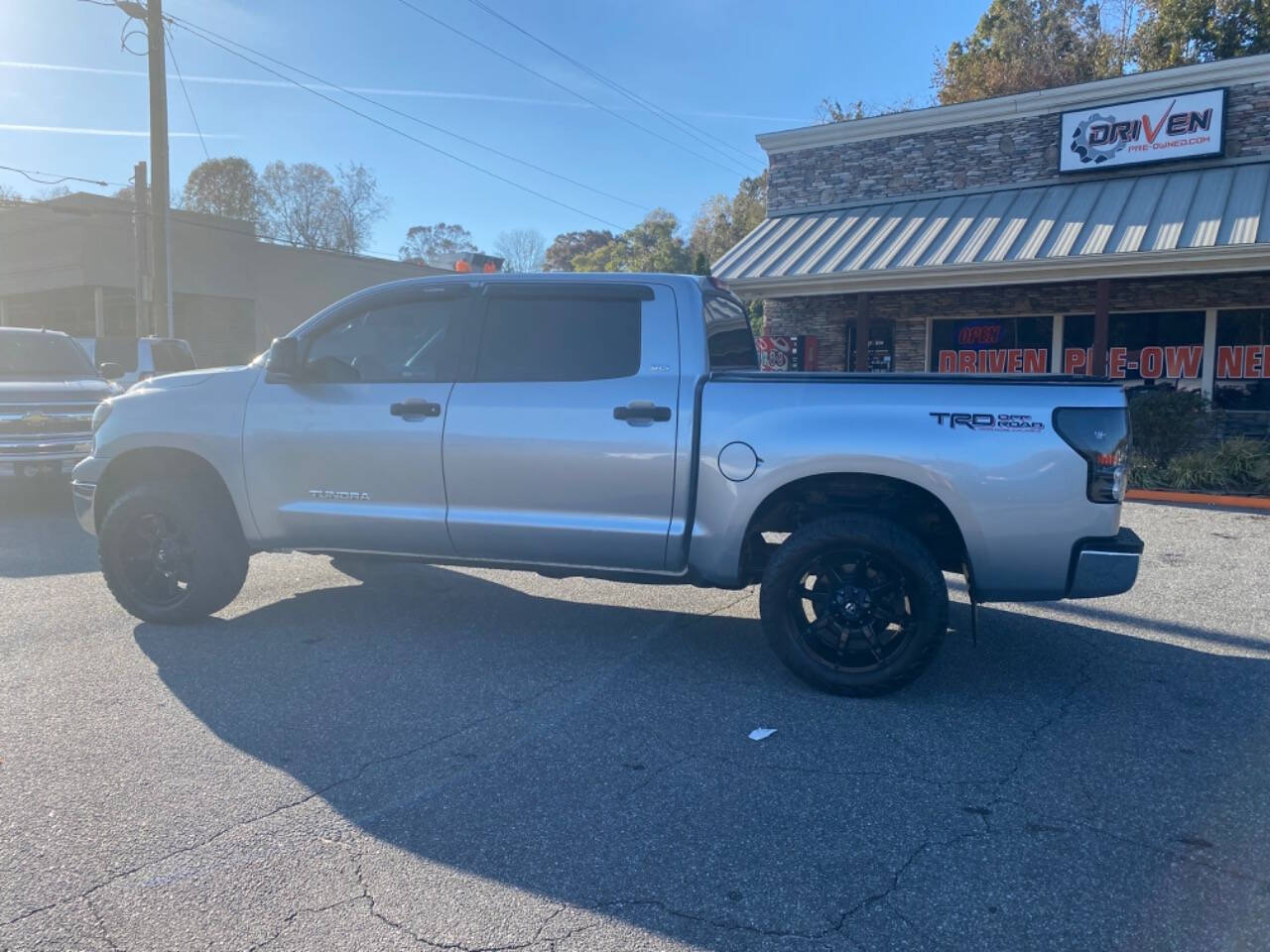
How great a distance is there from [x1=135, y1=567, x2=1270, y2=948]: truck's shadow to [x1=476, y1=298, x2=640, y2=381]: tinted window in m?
1.54

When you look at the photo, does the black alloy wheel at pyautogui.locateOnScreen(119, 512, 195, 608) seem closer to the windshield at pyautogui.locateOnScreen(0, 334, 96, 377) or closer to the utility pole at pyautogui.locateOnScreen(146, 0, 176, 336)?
the windshield at pyautogui.locateOnScreen(0, 334, 96, 377)

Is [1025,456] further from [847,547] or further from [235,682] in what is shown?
[235,682]

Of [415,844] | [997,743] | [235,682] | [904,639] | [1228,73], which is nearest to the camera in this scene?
[415,844]

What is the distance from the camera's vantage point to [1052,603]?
6.62 meters

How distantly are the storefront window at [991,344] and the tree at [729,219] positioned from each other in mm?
27189

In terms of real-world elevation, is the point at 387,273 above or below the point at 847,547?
above

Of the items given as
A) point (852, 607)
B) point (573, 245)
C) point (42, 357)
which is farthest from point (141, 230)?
point (573, 245)

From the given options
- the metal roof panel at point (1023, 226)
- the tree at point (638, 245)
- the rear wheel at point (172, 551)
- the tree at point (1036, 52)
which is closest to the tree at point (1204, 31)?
the tree at point (1036, 52)

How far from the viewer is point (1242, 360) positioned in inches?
571

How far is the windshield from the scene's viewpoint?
11555 millimetres

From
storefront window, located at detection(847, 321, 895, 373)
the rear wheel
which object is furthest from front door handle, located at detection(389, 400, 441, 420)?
storefront window, located at detection(847, 321, 895, 373)

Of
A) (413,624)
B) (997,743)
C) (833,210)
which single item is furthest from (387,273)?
(997,743)

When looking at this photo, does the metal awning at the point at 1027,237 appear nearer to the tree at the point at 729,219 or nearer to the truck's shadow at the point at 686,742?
the truck's shadow at the point at 686,742

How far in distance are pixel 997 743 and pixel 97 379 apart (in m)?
11.4
